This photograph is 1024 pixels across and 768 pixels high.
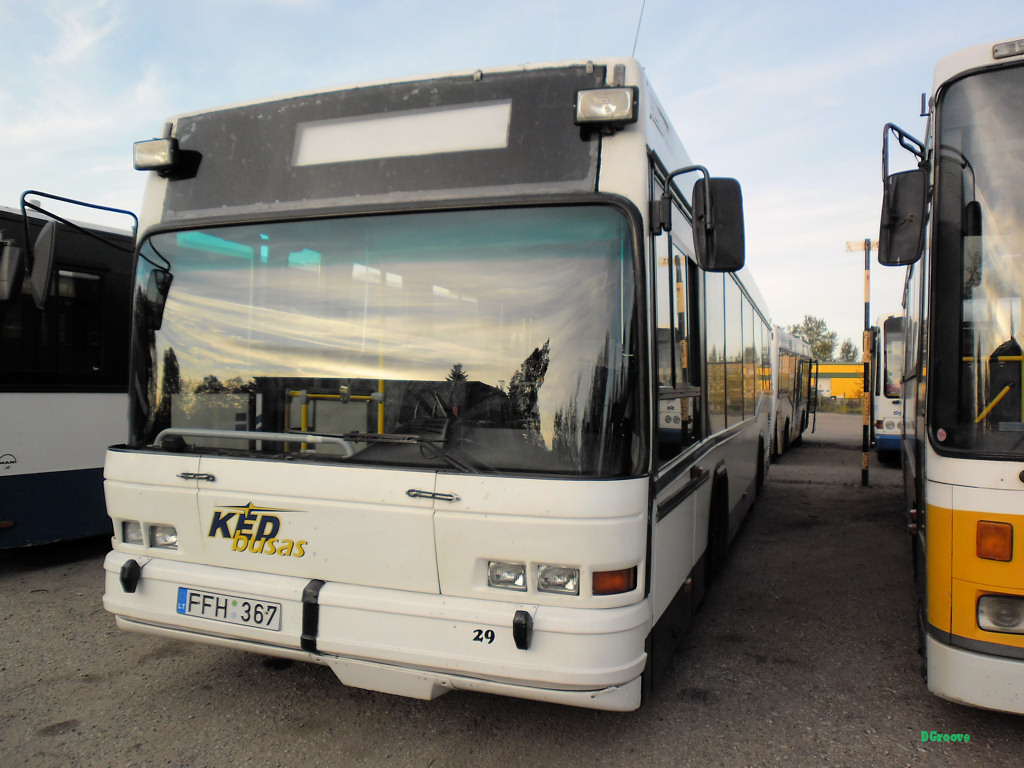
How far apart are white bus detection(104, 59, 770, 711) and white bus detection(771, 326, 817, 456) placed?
10.4m

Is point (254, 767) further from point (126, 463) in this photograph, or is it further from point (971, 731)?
point (971, 731)

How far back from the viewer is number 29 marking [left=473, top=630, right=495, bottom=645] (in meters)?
2.86

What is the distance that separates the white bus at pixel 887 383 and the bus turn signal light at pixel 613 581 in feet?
39.2

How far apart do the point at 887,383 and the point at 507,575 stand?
13.4 m

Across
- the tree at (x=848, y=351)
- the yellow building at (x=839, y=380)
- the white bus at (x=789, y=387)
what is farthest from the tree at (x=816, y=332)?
the white bus at (x=789, y=387)

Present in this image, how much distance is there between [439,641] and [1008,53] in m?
3.36

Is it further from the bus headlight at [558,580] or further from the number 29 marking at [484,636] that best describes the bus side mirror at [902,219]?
the number 29 marking at [484,636]

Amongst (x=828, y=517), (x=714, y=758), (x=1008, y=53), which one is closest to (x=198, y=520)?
(x=714, y=758)

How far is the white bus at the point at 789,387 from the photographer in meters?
13.9

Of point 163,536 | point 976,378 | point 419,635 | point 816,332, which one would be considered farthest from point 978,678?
point 816,332

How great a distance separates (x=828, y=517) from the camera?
359 inches

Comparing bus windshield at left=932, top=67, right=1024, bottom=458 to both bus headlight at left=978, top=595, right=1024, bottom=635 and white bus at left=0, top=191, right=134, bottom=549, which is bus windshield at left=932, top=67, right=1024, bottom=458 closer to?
bus headlight at left=978, top=595, right=1024, bottom=635

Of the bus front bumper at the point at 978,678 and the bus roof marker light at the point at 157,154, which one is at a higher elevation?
the bus roof marker light at the point at 157,154

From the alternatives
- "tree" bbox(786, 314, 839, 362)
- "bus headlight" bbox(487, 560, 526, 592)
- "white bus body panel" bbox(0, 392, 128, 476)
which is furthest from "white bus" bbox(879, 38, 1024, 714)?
"tree" bbox(786, 314, 839, 362)
